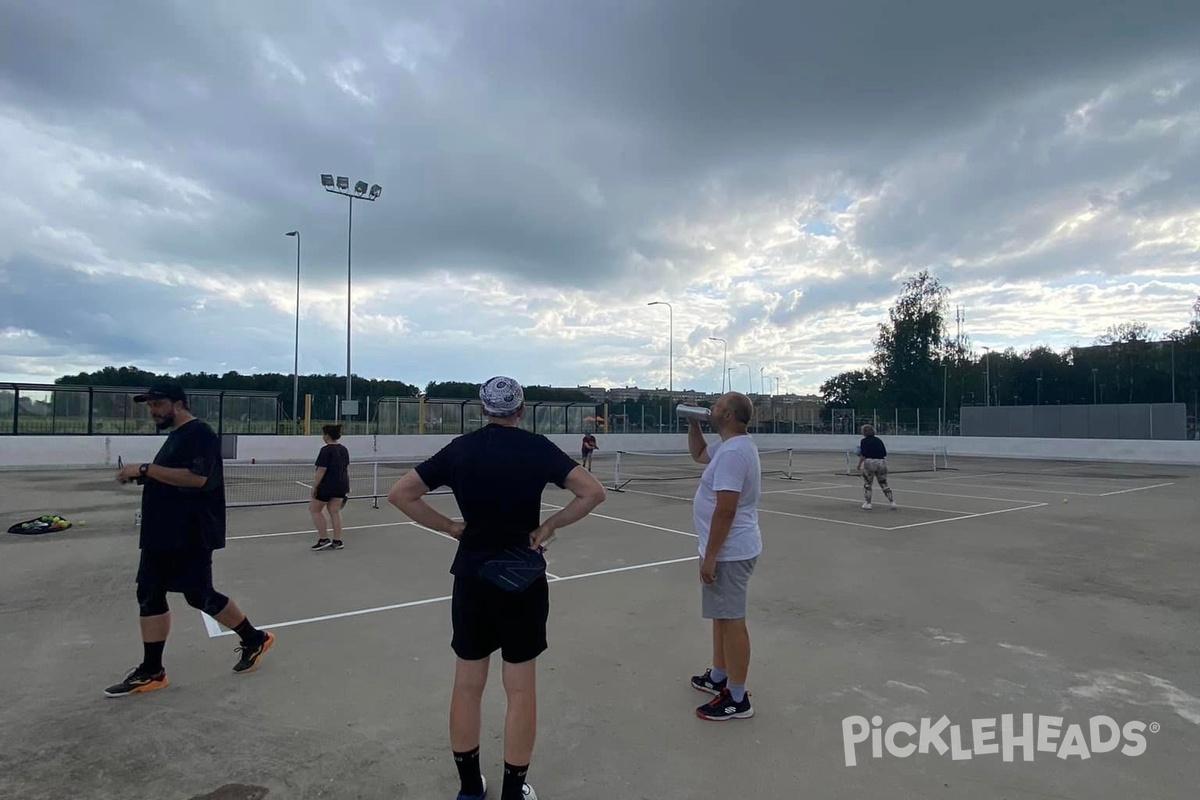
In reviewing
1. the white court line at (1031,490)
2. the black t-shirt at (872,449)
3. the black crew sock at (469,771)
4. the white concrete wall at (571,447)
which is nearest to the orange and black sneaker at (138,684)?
the black crew sock at (469,771)

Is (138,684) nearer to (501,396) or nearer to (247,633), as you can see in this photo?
(247,633)

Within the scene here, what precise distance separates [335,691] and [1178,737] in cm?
490

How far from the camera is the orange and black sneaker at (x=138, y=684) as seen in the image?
4.07 metres

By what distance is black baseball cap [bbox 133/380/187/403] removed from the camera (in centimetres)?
421

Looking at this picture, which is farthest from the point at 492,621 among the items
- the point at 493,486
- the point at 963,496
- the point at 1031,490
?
the point at 1031,490

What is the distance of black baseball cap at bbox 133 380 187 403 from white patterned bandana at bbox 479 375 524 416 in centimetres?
254

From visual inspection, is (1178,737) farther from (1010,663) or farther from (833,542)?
(833,542)

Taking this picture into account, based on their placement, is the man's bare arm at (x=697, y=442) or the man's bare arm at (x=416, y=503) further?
the man's bare arm at (x=697, y=442)

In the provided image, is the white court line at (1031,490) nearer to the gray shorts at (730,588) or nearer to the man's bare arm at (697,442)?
the man's bare arm at (697,442)

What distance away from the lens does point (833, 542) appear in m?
9.62

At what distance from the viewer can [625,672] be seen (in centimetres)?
451

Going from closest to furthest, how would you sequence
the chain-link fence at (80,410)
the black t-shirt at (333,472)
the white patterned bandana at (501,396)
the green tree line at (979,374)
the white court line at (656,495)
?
1. the white patterned bandana at (501,396)
2. the black t-shirt at (333,472)
3. the white court line at (656,495)
4. the chain-link fence at (80,410)
5. the green tree line at (979,374)

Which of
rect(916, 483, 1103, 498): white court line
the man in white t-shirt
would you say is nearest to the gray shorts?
the man in white t-shirt

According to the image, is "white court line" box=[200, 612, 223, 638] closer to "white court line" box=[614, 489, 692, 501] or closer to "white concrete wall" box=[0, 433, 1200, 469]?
"white court line" box=[614, 489, 692, 501]
